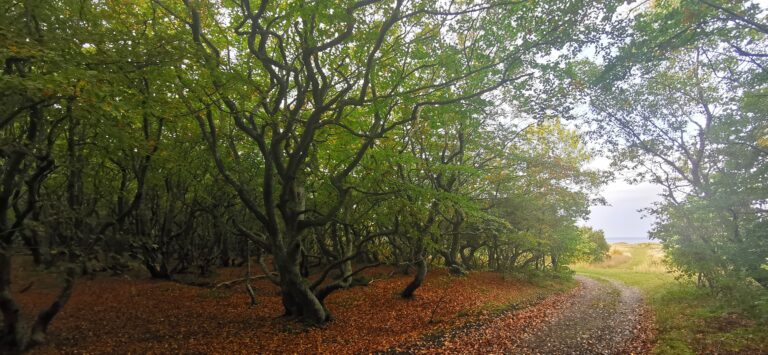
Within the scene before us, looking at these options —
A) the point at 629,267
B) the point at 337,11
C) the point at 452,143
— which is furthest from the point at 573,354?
the point at 629,267

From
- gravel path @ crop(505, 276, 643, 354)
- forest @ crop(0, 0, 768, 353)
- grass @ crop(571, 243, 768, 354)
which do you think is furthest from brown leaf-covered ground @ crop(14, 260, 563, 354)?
grass @ crop(571, 243, 768, 354)

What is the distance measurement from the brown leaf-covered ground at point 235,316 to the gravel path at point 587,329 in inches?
96.4

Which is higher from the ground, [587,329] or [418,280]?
[418,280]

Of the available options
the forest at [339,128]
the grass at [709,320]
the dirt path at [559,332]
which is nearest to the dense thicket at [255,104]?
the forest at [339,128]

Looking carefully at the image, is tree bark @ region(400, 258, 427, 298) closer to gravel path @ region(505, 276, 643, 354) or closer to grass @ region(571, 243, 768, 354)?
gravel path @ region(505, 276, 643, 354)

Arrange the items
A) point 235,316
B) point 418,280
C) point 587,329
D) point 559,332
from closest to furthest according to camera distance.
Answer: point 559,332 → point 587,329 → point 235,316 → point 418,280

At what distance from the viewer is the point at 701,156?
18.9 m

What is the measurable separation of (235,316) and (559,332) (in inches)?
472

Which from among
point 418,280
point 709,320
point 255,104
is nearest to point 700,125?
point 709,320

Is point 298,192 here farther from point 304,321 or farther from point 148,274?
point 148,274

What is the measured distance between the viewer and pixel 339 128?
13.7 metres

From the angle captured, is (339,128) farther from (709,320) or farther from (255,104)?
(709,320)

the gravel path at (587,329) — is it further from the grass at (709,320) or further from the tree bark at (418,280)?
the tree bark at (418,280)

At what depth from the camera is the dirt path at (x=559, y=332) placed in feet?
35.2
